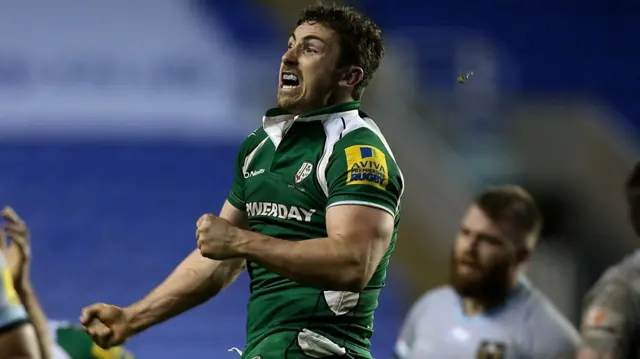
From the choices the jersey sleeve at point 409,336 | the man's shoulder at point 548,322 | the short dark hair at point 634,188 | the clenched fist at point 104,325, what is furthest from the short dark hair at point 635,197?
the clenched fist at point 104,325

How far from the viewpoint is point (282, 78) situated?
2744mm

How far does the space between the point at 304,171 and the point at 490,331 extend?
2231mm

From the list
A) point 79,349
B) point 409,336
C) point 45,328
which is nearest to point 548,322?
point 409,336

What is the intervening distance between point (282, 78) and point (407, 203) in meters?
5.35

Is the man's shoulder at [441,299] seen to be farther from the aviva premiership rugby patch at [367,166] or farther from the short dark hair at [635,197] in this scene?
the aviva premiership rugby patch at [367,166]

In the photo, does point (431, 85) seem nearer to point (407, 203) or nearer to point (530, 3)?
point (407, 203)

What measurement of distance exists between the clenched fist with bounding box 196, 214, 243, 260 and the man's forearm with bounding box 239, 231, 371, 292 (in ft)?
0.06

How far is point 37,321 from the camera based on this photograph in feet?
14.9

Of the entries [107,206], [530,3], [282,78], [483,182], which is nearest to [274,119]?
[282,78]

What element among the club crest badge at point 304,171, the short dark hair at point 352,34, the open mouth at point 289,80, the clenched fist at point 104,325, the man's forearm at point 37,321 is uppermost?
the short dark hair at point 352,34

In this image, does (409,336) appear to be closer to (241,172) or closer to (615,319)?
(615,319)

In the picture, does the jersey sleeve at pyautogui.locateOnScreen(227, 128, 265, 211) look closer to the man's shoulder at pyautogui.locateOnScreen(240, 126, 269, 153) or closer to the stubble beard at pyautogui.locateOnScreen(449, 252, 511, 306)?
the man's shoulder at pyautogui.locateOnScreen(240, 126, 269, 153)

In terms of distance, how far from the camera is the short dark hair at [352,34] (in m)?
2.76

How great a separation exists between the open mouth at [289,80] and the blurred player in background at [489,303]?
211 centimetres
